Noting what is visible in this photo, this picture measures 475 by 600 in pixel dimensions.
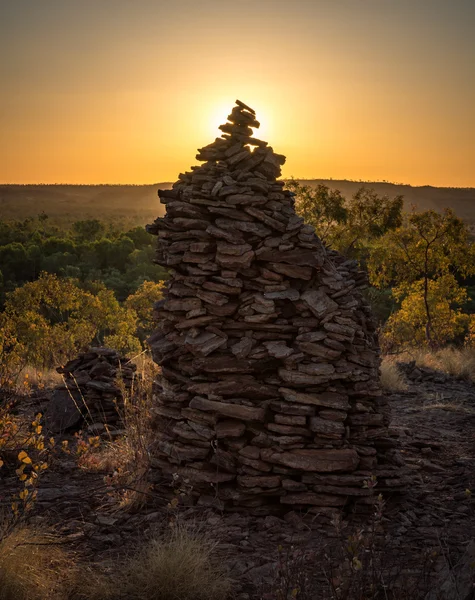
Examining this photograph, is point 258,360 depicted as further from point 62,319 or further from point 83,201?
point 83,201

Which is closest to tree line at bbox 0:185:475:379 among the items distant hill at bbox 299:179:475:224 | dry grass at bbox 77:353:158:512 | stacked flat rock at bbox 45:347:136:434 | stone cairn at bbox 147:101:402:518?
stacked flat rock at bbox 45:347:136:434

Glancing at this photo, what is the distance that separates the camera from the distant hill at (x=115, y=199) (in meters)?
104

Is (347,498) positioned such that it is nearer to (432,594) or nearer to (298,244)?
(432,594)

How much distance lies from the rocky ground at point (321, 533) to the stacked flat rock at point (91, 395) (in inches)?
A: 57.2

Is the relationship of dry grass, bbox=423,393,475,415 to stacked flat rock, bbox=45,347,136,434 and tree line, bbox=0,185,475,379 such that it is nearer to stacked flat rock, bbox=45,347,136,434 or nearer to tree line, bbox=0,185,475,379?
stacked flat rock, bbox=45,347,136,434

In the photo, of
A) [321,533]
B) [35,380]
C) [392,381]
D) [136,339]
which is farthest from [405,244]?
[321,533]

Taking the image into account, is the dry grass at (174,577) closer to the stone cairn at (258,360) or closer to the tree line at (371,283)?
the stone cairn at (258,360)

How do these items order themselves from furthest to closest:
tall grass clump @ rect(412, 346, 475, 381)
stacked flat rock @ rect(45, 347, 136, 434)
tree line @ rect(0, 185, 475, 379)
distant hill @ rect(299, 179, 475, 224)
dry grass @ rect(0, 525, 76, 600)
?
1. distant hill @ rect(299, 179, 475, 224)
2. tree line @ rect(0, 185, 475, 379)
3. tall grass clump @ rect(412, 346, 475, 381)
4. stacked flat rock @ rect(45, 347, 136, 434)
5. dry grass @ rect(0, 525, 76, 600)

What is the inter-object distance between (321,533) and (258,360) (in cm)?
162

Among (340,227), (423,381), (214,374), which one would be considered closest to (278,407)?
(214,374)

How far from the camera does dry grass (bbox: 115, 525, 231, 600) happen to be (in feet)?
13.4

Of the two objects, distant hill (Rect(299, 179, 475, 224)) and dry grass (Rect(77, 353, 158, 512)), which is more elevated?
distant hill (Rect(299, 179, 475, 224))

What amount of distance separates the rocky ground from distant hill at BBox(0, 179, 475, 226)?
3348 inches

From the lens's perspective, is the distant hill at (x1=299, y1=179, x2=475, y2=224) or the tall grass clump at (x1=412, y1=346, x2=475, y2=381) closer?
the tall grass clump at (x1=412, y1=346, x2=475, y2=381)
